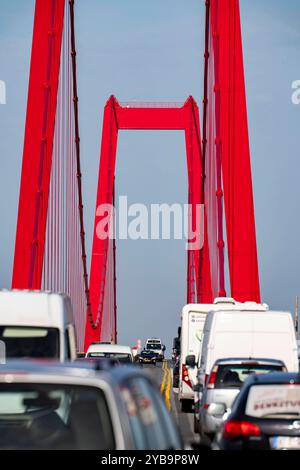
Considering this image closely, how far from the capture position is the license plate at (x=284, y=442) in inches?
394

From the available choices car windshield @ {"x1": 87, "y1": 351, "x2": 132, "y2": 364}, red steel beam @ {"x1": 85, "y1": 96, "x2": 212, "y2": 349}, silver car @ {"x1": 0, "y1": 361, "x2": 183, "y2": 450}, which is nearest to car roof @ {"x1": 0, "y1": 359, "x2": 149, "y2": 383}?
silver car @ {"x1": 0, "y1": 361, "x2": 183, "y2": 450}

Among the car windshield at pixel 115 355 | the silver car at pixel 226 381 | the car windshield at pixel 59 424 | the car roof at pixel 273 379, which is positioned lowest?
the car windshield at pixel 59 424

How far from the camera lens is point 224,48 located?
39.5 meters

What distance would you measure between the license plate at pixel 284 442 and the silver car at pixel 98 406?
10.7 feet

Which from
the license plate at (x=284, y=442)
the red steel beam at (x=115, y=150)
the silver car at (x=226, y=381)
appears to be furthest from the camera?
the red steel beam at (x=115, y=150)

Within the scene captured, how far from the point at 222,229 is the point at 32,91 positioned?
966 cm

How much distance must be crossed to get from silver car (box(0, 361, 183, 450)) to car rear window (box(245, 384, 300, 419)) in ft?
11.5

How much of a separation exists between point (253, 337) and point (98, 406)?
570 inches

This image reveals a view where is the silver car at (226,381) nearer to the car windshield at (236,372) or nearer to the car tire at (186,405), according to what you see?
the car windshield at (236,372)

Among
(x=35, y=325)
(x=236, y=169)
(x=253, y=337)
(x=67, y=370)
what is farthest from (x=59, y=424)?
(x=236, y=169)

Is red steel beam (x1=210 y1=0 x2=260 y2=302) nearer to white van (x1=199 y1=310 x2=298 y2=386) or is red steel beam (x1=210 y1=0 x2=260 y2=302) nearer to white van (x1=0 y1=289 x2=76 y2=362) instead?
white van (x1=199 y1=310 x2=298 y2=386)

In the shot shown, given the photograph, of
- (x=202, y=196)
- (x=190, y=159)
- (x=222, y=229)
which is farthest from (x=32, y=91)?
(x=190, y=159)

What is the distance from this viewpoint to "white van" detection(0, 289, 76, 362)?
14883 mm

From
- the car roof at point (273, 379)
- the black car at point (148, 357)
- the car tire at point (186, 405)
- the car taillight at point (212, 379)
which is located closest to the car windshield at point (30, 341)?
the car taillight at point (212, 379)
